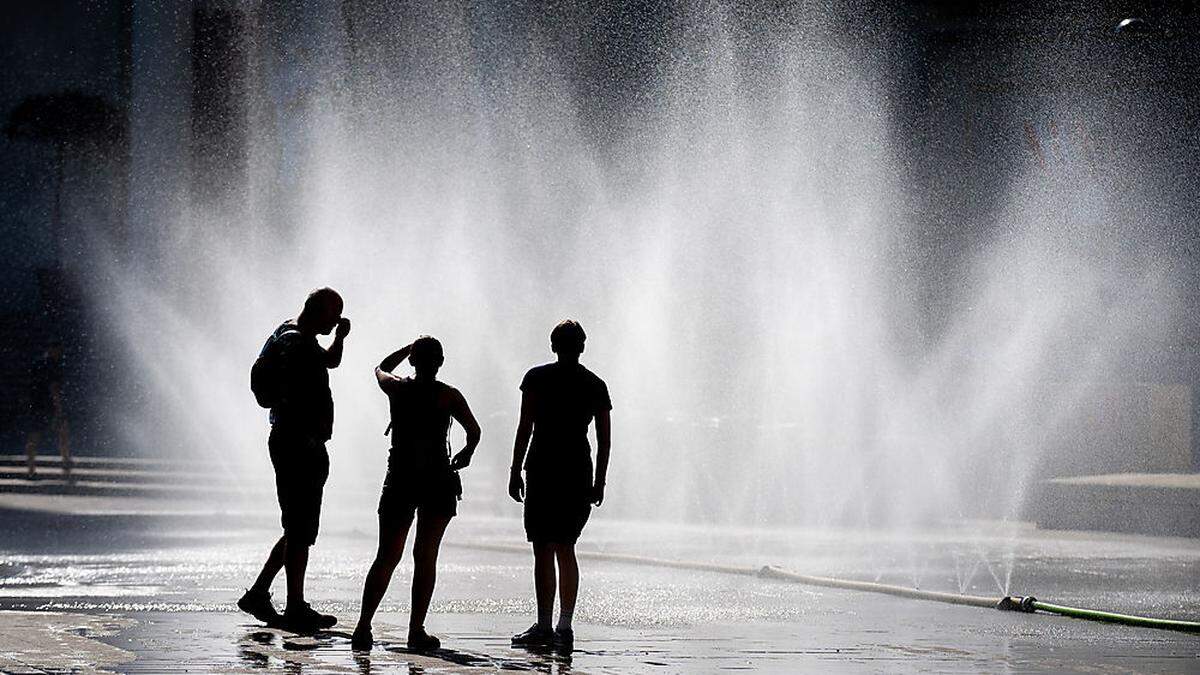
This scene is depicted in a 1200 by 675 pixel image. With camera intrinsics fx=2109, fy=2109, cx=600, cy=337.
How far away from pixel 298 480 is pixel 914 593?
3.97 m

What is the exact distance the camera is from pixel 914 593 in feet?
39.0

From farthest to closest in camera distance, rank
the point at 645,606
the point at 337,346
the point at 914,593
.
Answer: the point at 914,593 < the point at 645,606 < the point at 337,346

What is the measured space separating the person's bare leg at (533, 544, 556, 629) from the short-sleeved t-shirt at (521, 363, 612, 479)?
354 millimetres

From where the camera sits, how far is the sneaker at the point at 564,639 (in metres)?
8.93

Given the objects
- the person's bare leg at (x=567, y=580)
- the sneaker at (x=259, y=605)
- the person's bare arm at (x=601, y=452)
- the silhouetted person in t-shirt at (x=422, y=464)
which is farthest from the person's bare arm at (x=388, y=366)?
the sneaker at (x=259, y=605)

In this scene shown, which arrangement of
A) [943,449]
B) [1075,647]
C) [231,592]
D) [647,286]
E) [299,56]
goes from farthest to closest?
[299,56] < [647,286] < [943,449] < [231,592] < [1075,647]

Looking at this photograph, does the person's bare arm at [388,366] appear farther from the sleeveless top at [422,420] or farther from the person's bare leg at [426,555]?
the person's bare leg at [426,555]

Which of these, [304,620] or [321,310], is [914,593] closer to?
[304,620]

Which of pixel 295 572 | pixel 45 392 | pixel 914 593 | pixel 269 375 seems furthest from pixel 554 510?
pixel 45 392

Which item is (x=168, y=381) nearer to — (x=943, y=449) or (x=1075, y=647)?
(x=943, y=449)

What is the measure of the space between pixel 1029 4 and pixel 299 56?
1498 centimetres

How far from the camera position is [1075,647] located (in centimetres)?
930

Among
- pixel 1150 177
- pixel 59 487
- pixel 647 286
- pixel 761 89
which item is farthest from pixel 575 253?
pixel 59 487

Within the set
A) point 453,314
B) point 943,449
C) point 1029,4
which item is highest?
point 1029,4
